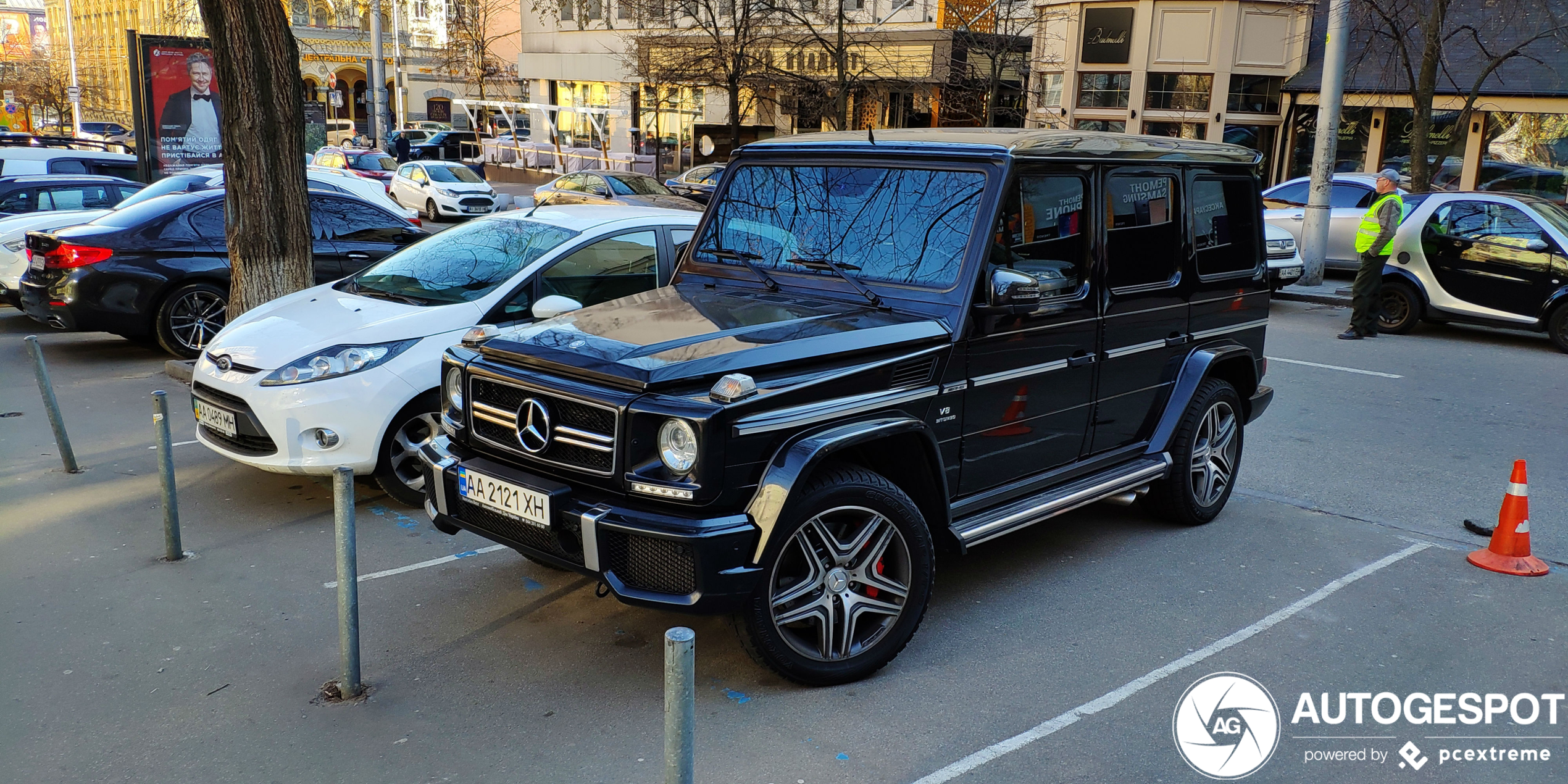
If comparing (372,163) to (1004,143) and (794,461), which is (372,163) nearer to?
(1004,143)

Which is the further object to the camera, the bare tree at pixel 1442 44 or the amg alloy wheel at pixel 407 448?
the bare tree at pixel 1442 44

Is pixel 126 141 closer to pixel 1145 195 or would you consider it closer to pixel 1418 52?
pixel 1418 52

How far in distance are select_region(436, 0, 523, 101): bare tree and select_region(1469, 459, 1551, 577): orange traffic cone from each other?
160 feet

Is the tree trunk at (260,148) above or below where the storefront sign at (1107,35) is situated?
below

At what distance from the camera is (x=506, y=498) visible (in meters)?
4.20

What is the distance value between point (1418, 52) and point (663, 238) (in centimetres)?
2296

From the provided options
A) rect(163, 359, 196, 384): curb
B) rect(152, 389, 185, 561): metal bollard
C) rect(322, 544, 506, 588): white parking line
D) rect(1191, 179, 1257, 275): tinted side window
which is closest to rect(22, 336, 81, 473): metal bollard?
rect(152, 389, 185, 561): metal bollard

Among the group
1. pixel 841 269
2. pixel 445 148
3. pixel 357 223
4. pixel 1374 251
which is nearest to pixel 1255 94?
pixel 1374 251

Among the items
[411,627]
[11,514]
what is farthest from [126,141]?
[411,627]

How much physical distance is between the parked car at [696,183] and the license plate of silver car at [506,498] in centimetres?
1692

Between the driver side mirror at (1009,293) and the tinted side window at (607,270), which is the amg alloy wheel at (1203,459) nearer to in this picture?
the driver side mirror at (1009,293)

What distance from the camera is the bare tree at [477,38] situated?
51.6m

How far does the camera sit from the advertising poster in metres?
17.8

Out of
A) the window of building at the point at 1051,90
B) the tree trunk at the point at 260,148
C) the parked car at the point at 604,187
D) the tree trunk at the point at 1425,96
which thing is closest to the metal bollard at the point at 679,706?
the tree trunk at the point at 260,148
